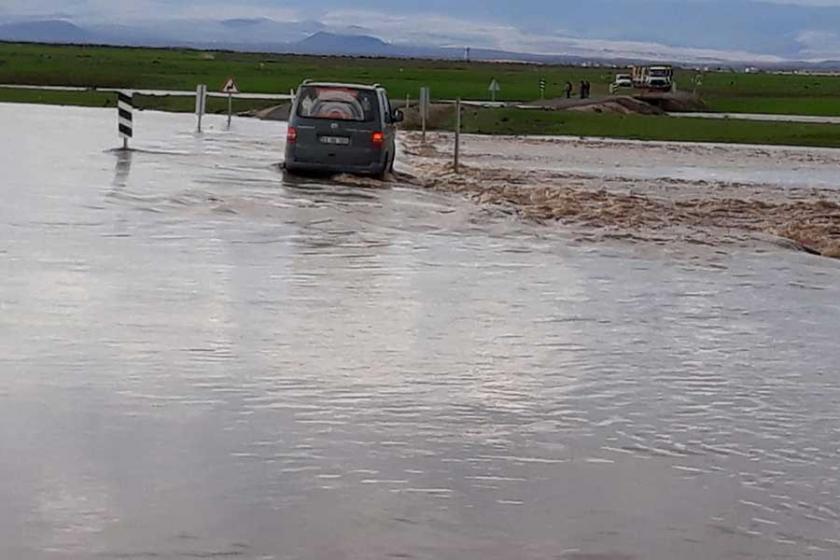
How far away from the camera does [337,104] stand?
26109 millimetres

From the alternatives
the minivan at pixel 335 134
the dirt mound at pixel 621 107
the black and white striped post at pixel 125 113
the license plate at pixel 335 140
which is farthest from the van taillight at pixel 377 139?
the dirt mound at pixel 621 107

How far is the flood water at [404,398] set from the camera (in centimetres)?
702

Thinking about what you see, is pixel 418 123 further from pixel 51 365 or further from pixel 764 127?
pixel 51 365

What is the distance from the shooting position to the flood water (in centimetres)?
702

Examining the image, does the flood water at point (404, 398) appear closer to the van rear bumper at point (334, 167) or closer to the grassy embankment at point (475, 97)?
the van rear bumper at point (334, 167)

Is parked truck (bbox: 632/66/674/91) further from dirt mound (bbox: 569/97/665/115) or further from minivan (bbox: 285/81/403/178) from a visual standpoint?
minivan (bbox: 285/81/403/178)

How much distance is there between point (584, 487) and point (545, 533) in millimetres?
812

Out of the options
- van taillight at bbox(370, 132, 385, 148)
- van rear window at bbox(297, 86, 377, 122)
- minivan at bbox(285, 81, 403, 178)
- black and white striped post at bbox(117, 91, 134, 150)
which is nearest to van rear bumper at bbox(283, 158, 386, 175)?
minivan at bbox(285, 81, 403, 178)

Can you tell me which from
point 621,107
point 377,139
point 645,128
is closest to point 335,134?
point 377,139

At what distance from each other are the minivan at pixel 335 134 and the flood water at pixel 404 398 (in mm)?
7708

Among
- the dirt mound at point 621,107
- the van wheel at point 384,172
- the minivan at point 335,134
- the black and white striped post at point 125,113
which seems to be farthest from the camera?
the dirt mound at point 621,107

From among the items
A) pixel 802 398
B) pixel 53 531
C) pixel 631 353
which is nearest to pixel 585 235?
pixel 631 353

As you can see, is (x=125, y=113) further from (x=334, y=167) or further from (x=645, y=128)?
(x=645, y=128)

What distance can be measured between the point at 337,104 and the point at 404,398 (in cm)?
1698
